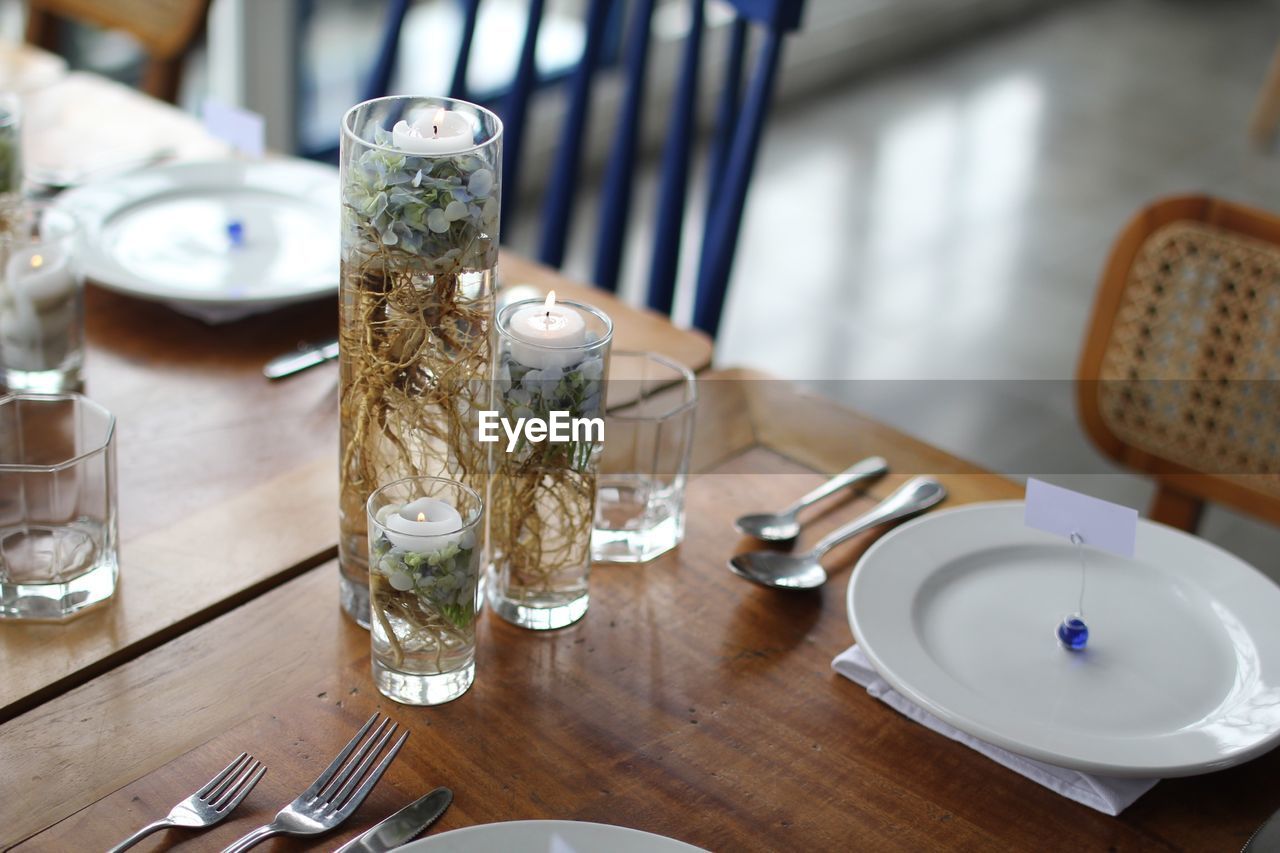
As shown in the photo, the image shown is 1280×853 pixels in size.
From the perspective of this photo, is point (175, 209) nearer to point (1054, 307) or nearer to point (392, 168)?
point (392, 168)

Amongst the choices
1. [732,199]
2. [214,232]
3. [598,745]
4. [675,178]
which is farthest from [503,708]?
[675,178]

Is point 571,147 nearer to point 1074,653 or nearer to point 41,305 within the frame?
point 41,305

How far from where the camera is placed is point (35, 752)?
802 mm

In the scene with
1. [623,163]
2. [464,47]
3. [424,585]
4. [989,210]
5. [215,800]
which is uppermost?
[464,47]

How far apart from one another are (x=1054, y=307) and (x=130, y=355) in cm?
261

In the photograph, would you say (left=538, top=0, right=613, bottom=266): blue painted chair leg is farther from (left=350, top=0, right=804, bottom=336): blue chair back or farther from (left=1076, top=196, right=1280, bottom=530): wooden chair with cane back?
(left=1076, top=196, right=1280, bottom=530): wooden chair with cane back

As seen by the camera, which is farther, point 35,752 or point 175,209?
point 175,209

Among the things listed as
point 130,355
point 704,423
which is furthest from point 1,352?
point 704,423

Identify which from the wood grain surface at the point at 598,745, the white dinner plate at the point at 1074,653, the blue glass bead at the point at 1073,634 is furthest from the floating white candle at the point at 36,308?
the blue glass bead at the point at 1073,634

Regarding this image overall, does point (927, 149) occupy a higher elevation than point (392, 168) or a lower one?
lower

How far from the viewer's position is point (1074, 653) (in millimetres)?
932

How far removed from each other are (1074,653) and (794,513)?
0.25 m

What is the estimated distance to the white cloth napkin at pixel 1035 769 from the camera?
2.72 feet

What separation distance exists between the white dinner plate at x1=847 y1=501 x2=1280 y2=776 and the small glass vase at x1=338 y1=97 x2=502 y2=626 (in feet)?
1.02
